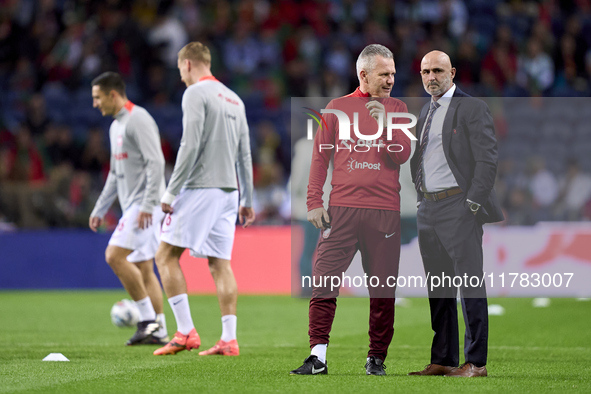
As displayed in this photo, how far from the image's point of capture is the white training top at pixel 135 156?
25.2 feet

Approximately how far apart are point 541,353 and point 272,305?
18.2ft

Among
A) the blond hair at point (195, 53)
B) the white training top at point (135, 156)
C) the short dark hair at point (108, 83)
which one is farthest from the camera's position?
the short dark hair at point (108, 83)

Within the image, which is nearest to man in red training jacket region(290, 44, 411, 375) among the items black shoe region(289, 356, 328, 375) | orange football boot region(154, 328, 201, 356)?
black shoe region(289, 356, 328, 375)

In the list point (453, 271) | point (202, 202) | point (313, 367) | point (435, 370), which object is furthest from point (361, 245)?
point (202, 202)

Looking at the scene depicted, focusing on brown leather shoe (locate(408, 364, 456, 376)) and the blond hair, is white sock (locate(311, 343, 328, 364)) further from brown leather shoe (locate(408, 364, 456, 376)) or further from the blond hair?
the blond hair

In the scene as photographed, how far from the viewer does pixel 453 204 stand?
5547 mm

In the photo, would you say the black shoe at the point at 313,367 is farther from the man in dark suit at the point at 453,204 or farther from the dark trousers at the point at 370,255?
the man in dark suit at the point at 453,204

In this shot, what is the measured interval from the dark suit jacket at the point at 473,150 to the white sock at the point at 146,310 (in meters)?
3.46

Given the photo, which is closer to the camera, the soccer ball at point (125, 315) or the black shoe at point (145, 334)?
the black shoe at point (145, 334)

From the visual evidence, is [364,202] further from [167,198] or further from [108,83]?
[108,83]

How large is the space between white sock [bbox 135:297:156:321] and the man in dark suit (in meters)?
3.02

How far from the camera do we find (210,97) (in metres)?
6.93

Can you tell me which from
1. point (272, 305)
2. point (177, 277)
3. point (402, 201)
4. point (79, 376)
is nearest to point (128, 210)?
point (177, 277)

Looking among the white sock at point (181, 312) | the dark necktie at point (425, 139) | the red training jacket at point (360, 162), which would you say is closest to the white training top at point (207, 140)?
the white sock at point (181, 312)
